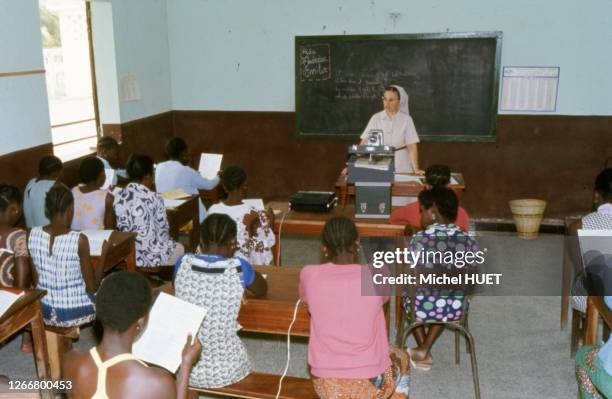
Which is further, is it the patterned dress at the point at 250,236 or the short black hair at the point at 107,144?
the short black hair at the point at 107,144

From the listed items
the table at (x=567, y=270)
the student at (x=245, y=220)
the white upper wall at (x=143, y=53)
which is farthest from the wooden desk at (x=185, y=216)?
the table at (x=567, y=270)

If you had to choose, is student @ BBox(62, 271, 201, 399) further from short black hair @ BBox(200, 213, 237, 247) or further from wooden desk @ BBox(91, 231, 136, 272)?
wooden desk @ BBox(91, 231, 136, 272)

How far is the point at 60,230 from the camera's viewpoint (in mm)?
3100

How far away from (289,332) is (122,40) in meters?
4.11

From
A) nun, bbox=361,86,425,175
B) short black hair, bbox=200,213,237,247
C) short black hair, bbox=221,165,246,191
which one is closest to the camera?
short black hair, bbox=200,213,237,247

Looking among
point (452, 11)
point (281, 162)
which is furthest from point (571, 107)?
point (281, 162)

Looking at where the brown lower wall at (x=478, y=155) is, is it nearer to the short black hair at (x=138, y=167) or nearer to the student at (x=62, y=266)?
the short black hair at (x=138, y=167)

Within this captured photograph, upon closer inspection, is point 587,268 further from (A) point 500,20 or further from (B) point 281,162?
(B) point 281,162

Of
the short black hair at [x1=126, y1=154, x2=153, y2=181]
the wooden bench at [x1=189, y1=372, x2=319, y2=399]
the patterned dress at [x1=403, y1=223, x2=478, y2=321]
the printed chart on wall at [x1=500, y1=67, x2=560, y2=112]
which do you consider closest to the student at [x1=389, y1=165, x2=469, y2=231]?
the patterned dress at [x1=403, y1=223, x2=478, y2=321]

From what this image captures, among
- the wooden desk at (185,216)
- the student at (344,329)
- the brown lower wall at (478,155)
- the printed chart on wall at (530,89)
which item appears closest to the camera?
the student at (344,329)

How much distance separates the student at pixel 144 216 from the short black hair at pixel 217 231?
1.57m

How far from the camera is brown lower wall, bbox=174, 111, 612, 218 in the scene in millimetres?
6125

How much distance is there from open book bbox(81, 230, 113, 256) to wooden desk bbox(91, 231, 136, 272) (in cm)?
3

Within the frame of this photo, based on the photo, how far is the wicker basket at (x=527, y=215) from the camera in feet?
19.8
